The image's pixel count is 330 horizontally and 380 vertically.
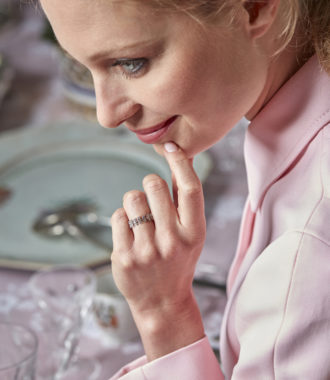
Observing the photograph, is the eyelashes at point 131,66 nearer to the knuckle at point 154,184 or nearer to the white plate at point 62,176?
the knuckle at point 154,184

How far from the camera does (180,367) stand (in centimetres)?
65

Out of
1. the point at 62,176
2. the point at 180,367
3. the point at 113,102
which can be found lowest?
the point at 62,176

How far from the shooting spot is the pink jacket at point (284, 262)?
21.1 inches

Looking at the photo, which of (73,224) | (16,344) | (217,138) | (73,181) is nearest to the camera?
(217,138)

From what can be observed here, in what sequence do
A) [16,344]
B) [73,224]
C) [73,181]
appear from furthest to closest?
[73,181]
[73,224]
[16,344]

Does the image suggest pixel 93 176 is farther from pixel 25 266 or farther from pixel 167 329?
pixel 167 329

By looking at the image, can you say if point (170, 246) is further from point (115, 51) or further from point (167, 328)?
point (115, 51)

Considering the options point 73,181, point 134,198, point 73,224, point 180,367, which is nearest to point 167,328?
point 180,367

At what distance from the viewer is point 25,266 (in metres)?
0.97

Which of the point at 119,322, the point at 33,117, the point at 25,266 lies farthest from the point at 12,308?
the point at 33,117

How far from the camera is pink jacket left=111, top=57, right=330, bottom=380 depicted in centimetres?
54

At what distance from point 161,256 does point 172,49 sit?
216 mm

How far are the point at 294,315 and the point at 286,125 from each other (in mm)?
204

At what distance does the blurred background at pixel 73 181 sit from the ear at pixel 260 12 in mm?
367
